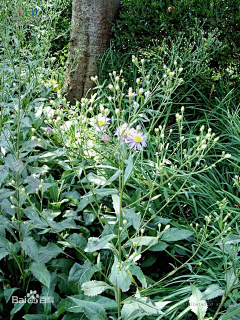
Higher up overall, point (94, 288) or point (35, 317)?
point (94, 288)

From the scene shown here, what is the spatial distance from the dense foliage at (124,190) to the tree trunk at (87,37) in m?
0.12

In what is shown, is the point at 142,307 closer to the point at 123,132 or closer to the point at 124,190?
the point at 123,132

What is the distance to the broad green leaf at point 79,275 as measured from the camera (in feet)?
6.30

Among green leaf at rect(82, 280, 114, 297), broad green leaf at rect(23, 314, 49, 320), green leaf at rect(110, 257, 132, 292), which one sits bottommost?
broad green leaf at rect(23, 314, 49, 320)

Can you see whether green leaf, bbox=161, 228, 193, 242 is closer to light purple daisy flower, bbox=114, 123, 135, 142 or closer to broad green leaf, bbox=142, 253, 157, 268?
broad green leaf, bbox=142, 253, 157, 268

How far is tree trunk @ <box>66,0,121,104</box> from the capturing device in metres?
3.67

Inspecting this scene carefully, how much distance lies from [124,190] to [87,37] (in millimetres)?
1956

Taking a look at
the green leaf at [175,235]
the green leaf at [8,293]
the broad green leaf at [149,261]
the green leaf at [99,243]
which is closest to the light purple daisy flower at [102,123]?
the green leaf at [99,243]

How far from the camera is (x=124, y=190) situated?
2.54 meters

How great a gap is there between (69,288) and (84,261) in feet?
0.64

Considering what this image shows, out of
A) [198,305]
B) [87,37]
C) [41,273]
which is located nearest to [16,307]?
[41,273]

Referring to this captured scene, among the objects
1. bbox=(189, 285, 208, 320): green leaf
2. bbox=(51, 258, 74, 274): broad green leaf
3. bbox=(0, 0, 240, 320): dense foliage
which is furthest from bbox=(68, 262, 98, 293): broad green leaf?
bbox=(189, 285, 208, 320): green leaf

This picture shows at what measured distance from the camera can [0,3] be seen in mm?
2312

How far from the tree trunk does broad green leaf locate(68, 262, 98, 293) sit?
2.19 m
